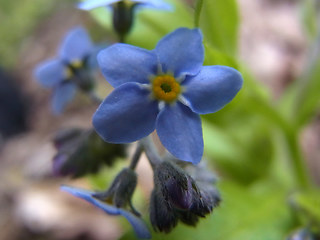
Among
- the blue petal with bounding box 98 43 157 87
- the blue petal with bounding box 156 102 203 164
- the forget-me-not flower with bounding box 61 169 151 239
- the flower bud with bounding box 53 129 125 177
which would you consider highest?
the blue petal with bounding box 98 43 157 87

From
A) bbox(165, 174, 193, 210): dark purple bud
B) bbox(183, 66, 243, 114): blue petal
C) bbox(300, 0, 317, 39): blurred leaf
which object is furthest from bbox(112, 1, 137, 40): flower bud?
bbox(300, 0, 317, 39): blurred leaf

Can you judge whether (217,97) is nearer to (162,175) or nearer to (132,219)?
(162,175)

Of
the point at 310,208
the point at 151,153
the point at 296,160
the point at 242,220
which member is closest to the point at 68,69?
the point at 151,153

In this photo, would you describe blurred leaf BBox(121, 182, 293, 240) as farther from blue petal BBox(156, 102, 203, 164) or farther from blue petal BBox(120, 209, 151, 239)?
blue petal BBox(156, 102, 203, 164)

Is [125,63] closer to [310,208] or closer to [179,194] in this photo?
[179,194]

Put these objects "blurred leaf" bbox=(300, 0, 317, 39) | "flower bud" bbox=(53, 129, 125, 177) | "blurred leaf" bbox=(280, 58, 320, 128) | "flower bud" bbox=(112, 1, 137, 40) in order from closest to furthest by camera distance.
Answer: "flower bud" bbox=(112, 1, 137, 40), "flower bud" bbox=(53, 129, 125, 177), "blurred leaf" bbox=(280, 58, 320, 128), "blurred leaf" bbox=(300, 0, 317, 39)

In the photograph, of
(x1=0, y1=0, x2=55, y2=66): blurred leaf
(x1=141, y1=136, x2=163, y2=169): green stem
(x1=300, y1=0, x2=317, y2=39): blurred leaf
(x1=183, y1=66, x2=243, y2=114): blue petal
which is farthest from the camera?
(x1=0, y1=0, x2=55, y2=66): blurred leaf
